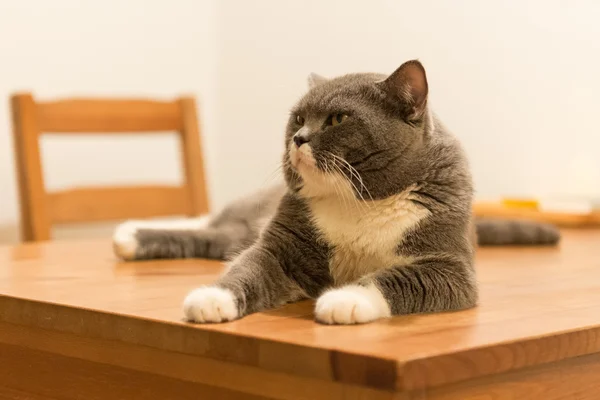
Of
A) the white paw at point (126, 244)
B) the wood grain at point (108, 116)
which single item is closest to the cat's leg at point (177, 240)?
the white paw at point (126, 244)

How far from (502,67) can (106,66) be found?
4.39 feet

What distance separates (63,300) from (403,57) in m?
1.72

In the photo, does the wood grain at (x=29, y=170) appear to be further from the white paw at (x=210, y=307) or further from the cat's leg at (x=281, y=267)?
the white paw at (x=210, y=307)

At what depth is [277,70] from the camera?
10.2ft

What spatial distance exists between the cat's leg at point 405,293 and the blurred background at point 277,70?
1.39 meters

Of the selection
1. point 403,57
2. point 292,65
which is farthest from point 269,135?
point 403,57

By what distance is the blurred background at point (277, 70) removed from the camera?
2.40 metres

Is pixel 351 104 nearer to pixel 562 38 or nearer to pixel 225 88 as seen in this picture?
pixel 562 38

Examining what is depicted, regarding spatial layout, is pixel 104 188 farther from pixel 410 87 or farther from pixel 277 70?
pixel 410 87

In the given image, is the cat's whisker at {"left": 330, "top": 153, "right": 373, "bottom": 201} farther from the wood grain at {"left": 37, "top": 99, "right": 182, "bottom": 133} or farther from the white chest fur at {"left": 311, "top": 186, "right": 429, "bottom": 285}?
the wood grain at {"left": 37, "top": 99, "right": 182, "bottom": 133}

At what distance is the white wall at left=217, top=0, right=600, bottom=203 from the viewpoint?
93.0 inches

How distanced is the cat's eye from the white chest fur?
0.11m

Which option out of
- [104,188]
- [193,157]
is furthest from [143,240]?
[193,157]

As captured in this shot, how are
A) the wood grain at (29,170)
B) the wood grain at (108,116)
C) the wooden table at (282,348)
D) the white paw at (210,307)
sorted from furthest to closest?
the wood grain at (108,116) → the wood grain at (29,170) → the white paw at (210,307) → the wooden table at (282,348)
